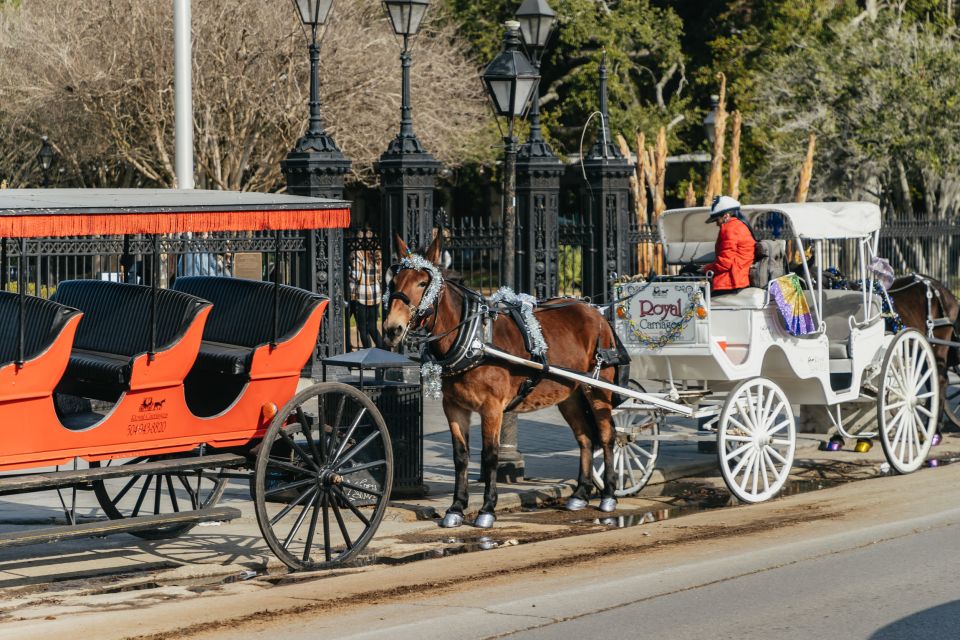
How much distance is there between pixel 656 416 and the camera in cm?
1193

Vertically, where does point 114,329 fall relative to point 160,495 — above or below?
above

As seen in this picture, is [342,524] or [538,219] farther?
[538,219]

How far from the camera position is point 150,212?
26.3ft

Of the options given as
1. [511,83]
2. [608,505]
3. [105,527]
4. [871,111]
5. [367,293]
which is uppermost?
[871,111]

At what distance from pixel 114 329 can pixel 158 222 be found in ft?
3.27

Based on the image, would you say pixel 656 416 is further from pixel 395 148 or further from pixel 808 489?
pixel 395 148

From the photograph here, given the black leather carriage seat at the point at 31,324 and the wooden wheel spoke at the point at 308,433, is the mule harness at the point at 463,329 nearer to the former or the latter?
the wooden wheel spoke at the point at 308,433

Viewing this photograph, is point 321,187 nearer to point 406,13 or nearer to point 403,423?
point 406,13

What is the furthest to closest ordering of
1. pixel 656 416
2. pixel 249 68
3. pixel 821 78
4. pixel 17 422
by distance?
pixel 821 78 < pixel 249 68 < pixel 656 416 < pixel 17 422

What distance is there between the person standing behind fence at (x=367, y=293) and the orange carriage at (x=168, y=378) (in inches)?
284

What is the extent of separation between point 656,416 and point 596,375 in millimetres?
1104

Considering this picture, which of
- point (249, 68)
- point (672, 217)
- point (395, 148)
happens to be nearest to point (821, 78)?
point (249, 68)

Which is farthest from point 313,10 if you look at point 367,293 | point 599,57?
point 599,57

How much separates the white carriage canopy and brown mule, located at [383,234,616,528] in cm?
197
